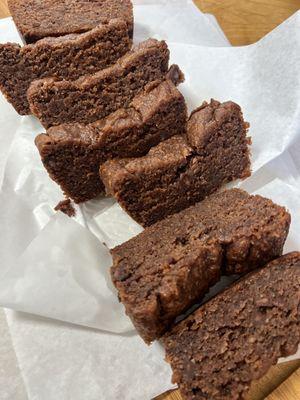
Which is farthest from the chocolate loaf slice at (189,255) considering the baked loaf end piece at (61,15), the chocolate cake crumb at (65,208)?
the baked loaf end piece at (61,15)

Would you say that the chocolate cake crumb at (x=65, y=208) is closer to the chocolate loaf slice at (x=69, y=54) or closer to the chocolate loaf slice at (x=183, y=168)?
the chocolate loaf slice at (x=183, y=168)

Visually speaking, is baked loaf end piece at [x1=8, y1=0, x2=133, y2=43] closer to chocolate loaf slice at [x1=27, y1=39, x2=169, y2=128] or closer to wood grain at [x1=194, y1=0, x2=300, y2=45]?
chocolate loaf slice at [x1=27, y1=39, x2=169, y2=128]

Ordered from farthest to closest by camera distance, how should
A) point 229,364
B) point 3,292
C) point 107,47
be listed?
point 107,47, point 3,292, point 229,364

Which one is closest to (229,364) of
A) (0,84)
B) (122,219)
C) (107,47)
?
(122,219)

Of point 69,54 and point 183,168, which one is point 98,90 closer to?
point 69,54

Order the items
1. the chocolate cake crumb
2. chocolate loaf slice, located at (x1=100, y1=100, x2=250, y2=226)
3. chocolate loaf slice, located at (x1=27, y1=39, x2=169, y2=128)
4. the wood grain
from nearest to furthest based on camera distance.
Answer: chocolate loaf slice, located at (x1=100, y1=100, x2=250, y2=226) → chocolate loaf slice, located at (x1=27, y1=39, x2=169, y2=128) → the chocolate cake crumb → the wood grain

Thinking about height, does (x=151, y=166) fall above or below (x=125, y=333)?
above

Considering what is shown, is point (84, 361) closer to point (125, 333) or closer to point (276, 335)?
point (125, 333)

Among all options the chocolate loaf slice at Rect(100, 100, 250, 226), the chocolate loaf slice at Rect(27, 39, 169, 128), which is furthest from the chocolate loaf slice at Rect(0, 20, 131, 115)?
the chocolate loaf slice at Rect(100, 100, 250, 226)
